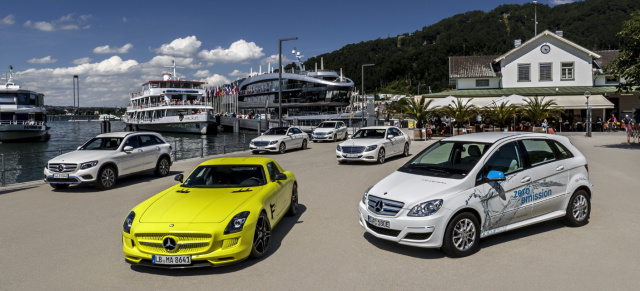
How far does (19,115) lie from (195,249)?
56.1 m

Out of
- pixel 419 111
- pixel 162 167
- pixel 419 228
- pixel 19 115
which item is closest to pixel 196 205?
pixel 419 228

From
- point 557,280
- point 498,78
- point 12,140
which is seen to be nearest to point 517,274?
point 557,280

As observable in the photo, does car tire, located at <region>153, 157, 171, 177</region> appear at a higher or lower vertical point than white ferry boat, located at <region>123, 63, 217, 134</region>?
lower

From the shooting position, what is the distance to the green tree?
18.7 m

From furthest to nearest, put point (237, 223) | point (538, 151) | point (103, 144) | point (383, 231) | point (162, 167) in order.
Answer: point (162, 167)
point (103, 144)
point (538, 151)
point (383, 231)
point (237, 223)

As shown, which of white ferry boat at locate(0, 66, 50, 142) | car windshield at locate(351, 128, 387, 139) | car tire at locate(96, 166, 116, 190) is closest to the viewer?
car tire at locate(96, 166, 116, 190)

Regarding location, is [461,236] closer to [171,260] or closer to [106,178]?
[171,260]

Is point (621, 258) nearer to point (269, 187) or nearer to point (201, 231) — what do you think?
point (269, 187)

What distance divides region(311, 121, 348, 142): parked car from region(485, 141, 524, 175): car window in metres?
24.5

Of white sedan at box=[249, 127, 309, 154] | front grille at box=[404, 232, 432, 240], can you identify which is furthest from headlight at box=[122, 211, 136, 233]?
white sedan at box=[249, 127, 309, 154]

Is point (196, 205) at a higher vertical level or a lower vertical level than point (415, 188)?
lower

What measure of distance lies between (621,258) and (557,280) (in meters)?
1.37

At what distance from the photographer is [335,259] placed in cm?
559

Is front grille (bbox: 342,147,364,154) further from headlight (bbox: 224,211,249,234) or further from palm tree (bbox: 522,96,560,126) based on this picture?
palm tree (bbox: 522,96,560,126)
